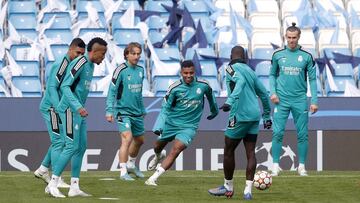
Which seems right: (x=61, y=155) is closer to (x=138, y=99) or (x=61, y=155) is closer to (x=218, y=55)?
(x=138, y=99)

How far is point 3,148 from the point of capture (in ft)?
73.4

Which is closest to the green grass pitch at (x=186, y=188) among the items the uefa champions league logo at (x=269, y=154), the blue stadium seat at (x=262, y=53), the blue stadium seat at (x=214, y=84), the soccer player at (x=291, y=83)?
the soccer player at (x=291, y=83)

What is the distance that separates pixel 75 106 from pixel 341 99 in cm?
868

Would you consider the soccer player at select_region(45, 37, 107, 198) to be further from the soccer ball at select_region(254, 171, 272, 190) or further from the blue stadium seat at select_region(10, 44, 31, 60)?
the blue stadium seat at select_region(10, 44, 31, 60)

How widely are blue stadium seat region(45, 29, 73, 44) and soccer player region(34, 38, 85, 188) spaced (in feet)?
24.4

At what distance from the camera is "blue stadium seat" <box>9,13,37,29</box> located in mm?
25328

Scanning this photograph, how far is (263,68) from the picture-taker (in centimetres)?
2483

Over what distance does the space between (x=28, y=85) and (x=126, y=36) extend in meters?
2.68

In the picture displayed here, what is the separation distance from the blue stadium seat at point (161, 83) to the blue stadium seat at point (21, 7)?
11.3ft

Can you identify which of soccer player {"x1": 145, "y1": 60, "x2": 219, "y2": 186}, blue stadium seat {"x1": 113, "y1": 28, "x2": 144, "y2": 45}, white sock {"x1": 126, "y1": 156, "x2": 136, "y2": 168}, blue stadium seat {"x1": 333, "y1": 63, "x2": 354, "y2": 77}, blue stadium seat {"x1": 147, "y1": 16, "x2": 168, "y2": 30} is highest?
blue stadium seat {"x1": 147, "y1": 16, "x2": 168, "y2": 30}

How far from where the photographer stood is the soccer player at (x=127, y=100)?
1856 centimetres

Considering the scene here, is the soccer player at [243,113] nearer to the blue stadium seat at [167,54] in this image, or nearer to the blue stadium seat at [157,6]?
the blue stadium seat at [167,54]

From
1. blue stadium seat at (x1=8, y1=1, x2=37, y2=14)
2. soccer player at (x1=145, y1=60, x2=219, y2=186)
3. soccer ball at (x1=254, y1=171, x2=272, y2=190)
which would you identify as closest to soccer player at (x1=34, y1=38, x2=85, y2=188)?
soccer player at (x1=145, y1=60, x2=219, y2=186)

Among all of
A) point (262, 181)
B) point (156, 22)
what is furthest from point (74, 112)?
point (156, 22)
